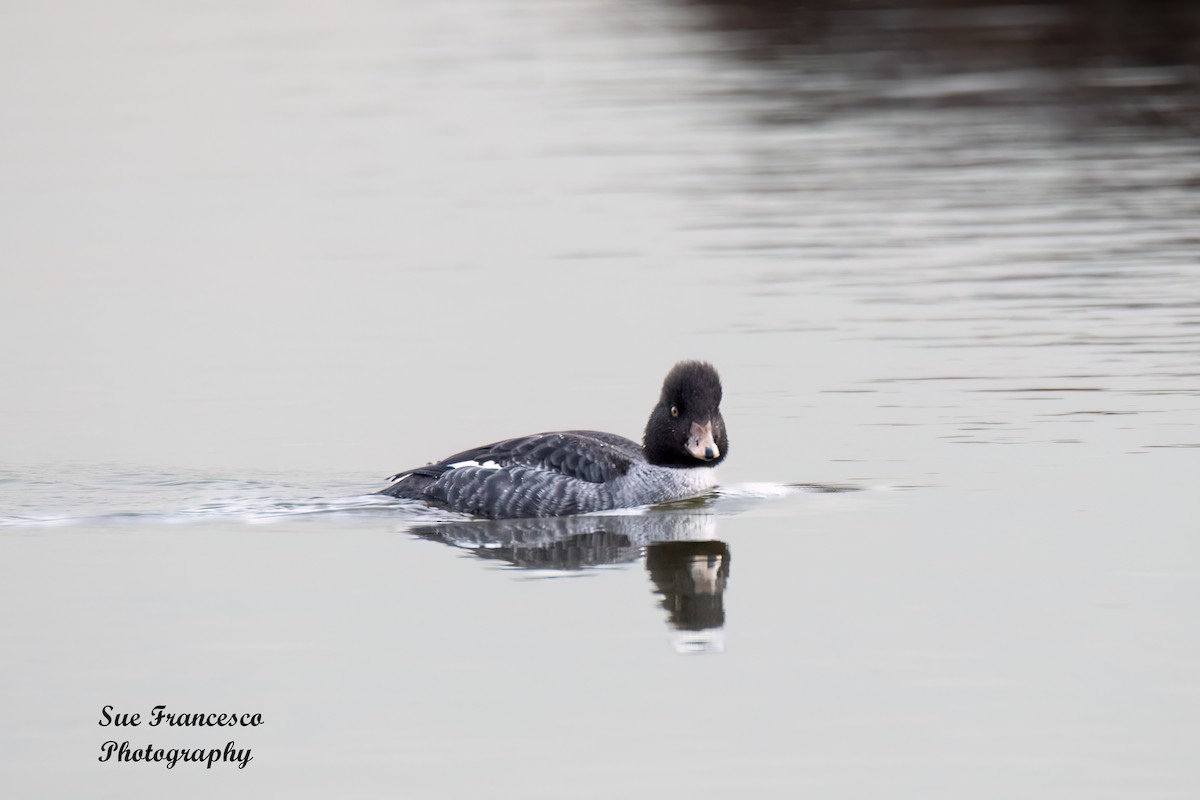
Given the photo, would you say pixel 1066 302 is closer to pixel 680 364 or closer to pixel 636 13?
pixel 680 364

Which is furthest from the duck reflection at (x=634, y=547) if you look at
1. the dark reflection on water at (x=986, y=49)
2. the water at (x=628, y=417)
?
the dark reflection on water at (x=986, y=49)

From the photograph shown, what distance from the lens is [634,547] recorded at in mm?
12695

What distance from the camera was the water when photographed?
30.4 feet

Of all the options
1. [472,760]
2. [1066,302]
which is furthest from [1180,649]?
[1066,302]

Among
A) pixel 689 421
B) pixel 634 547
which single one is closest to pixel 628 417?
pixel 689 421

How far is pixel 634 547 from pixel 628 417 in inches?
→ 123

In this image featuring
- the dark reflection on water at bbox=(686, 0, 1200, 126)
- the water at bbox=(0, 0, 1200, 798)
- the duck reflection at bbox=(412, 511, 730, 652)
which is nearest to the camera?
the water at bbox=(0, 0, 1200, 798)

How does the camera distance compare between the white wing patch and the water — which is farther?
the white wing patch

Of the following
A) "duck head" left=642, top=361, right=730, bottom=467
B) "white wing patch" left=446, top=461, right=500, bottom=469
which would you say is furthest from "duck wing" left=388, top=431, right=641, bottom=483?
"duck head" left=642, top=361, right=730, bottom=467

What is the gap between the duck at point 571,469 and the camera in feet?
44.2

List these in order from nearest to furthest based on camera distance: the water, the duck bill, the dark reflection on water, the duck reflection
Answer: the water
the duck reflection
the duck bill
the dark reflection on water

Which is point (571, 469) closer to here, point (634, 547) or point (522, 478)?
point (522, 478)

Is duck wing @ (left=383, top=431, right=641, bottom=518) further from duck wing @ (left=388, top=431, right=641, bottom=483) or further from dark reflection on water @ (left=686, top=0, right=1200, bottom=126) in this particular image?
dark reflection on water @ (left=686, top=0, right=1200, bottom=126)

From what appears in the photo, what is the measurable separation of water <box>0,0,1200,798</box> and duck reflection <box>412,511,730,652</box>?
52 millimetres
